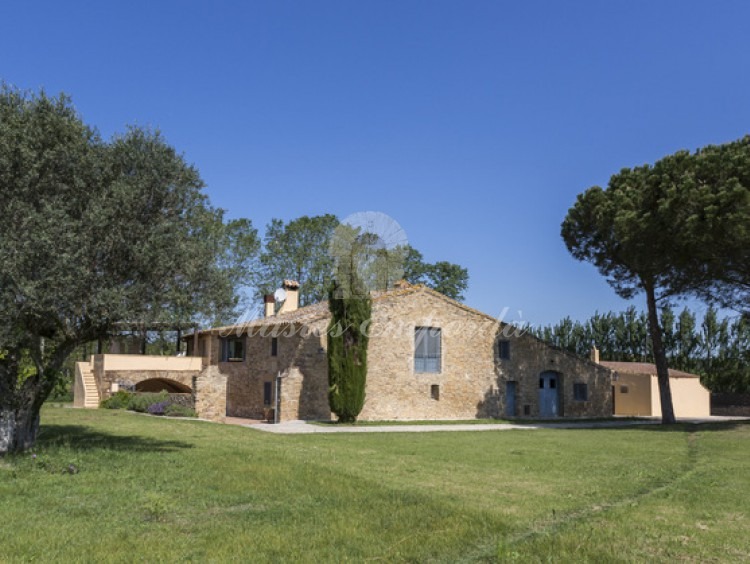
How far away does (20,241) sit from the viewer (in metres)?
11.3

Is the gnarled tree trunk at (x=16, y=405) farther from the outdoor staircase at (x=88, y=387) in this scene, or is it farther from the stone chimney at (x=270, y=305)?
the stone chimney at (x=270, y=305)

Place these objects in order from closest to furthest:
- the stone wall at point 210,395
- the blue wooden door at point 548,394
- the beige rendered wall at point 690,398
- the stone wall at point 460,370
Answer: the stone wall at point 210,395, the stone wall at point 460,370, the blue wooden door at point 548,394, the beige rendered wall at point 690,398

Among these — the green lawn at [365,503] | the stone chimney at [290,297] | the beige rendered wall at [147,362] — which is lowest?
the green lawn at [365,503]

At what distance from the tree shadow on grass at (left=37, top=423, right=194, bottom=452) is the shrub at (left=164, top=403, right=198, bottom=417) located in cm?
709

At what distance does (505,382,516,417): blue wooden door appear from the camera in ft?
106

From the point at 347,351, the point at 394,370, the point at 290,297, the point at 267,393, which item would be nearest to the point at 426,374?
the point at 394,370

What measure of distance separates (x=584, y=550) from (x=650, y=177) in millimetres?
23345

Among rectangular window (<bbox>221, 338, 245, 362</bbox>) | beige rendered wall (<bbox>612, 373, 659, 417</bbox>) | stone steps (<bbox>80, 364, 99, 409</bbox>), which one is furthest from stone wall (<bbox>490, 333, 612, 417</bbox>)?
stone steps (<bbox>80, 364, 99, 409</bbox>)

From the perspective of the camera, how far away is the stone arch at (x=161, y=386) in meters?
33.7

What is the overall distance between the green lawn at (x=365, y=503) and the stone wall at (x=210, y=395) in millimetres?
8860

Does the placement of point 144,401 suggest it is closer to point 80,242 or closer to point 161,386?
point 161,386

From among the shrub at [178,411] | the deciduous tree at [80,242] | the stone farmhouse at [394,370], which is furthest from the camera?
the stone farmhouse at [394,370]

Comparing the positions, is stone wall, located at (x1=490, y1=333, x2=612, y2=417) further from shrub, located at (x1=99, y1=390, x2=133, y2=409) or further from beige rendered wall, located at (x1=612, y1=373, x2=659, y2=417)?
shrub, located at (x1=99, y1=390, x2=133, y2=409)

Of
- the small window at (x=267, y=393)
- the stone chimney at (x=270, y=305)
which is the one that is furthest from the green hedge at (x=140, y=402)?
the stone chimney at (x=270, y=305)
